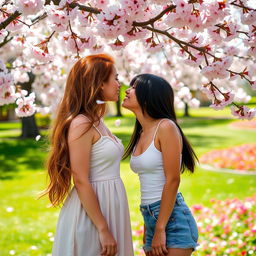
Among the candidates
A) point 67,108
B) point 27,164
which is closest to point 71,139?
point 67,108

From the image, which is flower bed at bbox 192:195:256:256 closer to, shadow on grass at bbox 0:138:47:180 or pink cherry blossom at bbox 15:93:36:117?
pink cherry blossom at bbox 15:93:36:117

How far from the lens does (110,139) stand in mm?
2771

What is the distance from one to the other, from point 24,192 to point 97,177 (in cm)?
697

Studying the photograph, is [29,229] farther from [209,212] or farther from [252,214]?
[252,214]

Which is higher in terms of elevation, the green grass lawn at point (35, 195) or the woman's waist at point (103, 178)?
the woman's waist at point (103, 178)

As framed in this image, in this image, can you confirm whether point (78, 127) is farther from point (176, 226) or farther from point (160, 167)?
point (176, 226)

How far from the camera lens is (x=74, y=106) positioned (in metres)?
2.79

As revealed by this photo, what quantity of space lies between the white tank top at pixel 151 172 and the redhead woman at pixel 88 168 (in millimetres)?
140

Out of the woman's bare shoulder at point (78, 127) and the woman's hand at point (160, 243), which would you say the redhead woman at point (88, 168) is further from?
the woman's hand at point (160, 243)

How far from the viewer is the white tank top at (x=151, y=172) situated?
9.02 ft

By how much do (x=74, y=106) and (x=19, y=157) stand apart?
39.2 ft

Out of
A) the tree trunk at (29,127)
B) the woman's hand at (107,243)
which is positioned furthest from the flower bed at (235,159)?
the woman's hand at (107,243)

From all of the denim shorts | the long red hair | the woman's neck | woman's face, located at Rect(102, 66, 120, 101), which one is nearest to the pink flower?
the long red hair

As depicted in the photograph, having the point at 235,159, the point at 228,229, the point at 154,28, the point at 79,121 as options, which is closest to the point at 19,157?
the point at 235,159
